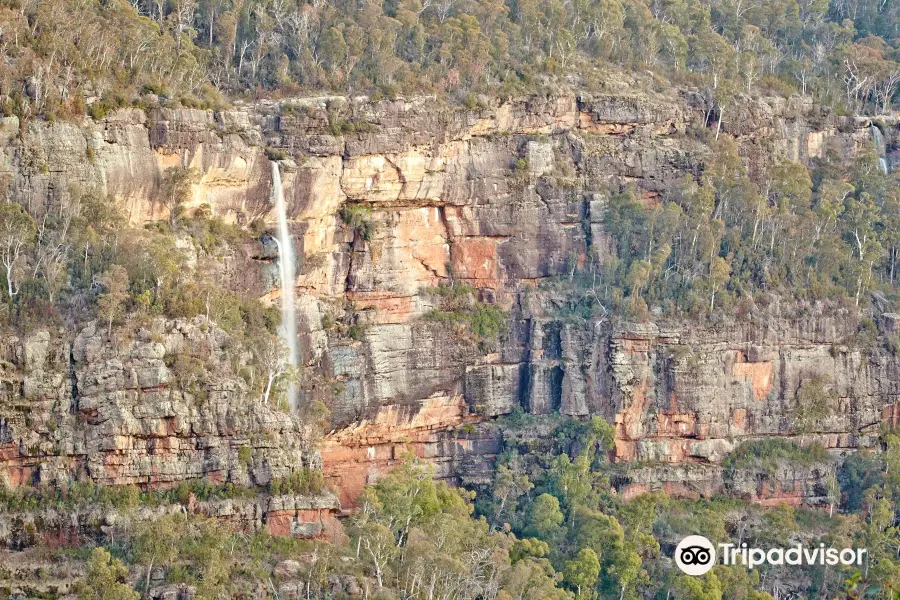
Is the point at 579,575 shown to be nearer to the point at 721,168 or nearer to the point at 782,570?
the point at 782,570

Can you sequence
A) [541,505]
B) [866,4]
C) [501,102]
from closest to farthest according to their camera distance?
[541,505] < [501,102] < [866,4]

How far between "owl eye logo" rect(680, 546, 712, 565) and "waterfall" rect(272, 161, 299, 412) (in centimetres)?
1446

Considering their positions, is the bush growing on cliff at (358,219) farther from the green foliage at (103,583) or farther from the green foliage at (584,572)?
the green foliage at (103,583)

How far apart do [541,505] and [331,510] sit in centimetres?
1177

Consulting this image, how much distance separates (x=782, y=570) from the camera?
73.8 metres

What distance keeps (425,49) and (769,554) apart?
23352 mm

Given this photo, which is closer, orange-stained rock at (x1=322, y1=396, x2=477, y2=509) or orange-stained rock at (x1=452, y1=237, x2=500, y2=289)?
orange-stained rock at (x1=322, y1=396, x2=477, y2=509)

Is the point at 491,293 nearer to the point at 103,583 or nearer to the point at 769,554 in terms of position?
the point at 769,554

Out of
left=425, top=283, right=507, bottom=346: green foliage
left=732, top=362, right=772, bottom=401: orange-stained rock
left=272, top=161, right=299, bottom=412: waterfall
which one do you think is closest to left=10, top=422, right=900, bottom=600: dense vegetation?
left=732, top=362, right=772, bottom=401: orange-stained rock

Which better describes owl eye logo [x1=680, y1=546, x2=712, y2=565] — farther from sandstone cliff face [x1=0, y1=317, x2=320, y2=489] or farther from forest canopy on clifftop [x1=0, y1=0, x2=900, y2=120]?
forest canopy on clifftop [x1=0, y1=0, x2=900, y2=120]

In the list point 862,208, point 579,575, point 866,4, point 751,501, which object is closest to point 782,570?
point 751,501

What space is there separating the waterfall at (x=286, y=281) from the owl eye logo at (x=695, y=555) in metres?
14.3

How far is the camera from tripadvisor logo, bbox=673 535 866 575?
73.1 meters

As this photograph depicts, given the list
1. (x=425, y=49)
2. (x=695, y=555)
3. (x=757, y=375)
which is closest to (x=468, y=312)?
(x=425, y=49)
